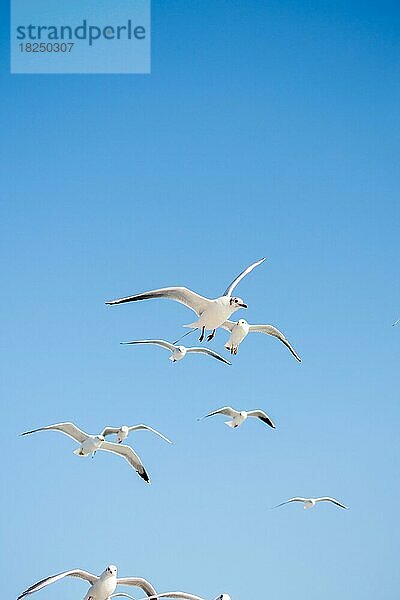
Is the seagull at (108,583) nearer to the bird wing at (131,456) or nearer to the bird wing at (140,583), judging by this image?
the bird wing at (140,583)

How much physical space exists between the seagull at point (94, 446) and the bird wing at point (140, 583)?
3.00 m

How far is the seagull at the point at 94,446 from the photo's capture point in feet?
75.0

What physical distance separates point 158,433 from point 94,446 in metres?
1.25

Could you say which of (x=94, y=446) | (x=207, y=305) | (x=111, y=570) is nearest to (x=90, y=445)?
(x=94, y=446)

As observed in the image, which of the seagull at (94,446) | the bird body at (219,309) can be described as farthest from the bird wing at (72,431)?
the bird body at (219,309)

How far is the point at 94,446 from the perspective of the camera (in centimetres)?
2302

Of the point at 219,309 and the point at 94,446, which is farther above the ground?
the point at 219,309

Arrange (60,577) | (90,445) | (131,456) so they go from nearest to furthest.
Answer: (60,577)
(90,445)
(131,456)

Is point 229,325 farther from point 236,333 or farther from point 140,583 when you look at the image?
point 140,583

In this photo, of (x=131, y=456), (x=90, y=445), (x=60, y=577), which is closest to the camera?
(x=60, y=577)

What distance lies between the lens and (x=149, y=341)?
23422 millimetres

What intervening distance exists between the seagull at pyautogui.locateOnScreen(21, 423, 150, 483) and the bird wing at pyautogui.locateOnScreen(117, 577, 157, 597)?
3.00 m

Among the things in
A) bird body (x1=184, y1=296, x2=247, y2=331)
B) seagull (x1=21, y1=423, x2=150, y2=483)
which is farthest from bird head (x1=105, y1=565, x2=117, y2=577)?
bird body (x1=184, y1=296, x2=247, y2=331)

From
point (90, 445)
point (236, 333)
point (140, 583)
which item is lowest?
point (140, 583)
